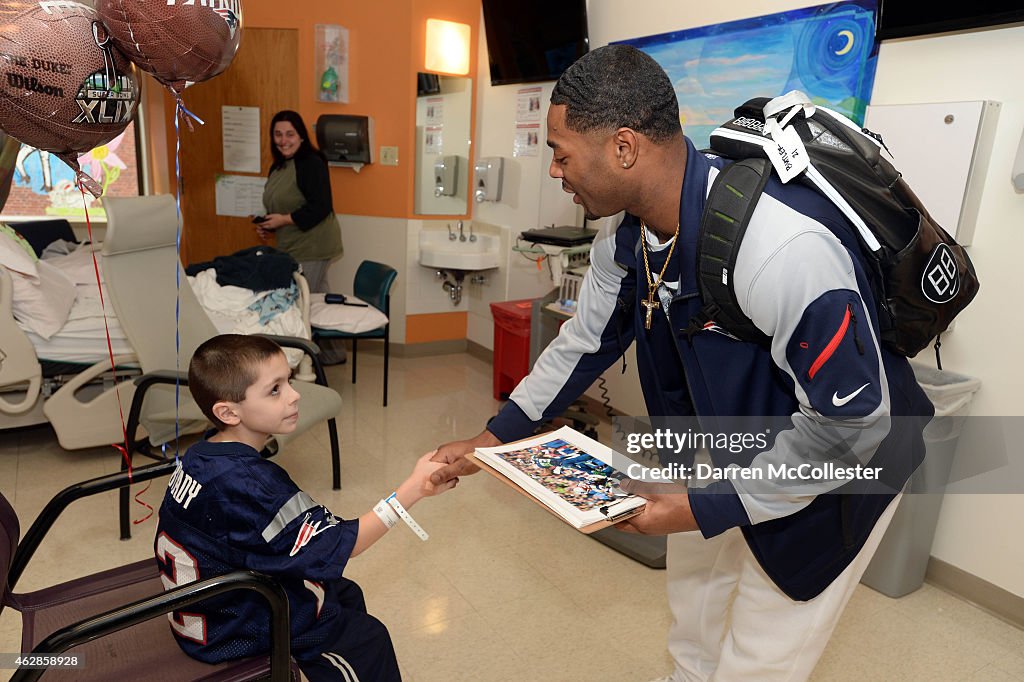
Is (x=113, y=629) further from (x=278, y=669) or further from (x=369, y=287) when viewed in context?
(x=369, y=287)

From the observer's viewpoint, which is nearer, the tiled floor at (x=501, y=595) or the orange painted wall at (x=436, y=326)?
the tiled floor at (x=501, y=595)

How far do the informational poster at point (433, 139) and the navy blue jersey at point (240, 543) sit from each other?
395cm

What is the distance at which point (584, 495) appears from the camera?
4.38 feet

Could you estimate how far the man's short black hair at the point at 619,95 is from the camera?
1.21 m

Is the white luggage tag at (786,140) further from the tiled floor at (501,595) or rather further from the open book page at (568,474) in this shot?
the tiled floor at (501,595)

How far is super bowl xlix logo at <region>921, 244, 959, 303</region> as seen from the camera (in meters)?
1.18

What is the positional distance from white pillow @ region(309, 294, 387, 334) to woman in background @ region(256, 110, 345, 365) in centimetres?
68

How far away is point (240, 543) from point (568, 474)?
0.62m

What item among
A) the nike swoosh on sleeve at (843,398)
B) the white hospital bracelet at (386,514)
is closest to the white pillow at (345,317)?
the white hospital bracelet at (386,514)

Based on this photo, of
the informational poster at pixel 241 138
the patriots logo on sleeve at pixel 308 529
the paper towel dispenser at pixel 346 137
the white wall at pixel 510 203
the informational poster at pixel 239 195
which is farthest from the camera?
the informational poster at pixel 239 195

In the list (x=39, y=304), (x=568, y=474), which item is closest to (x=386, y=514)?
(x=568, y=474)

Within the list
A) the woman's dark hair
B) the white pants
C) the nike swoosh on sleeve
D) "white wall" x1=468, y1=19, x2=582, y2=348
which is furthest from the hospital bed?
the nike swoosh on sleeve

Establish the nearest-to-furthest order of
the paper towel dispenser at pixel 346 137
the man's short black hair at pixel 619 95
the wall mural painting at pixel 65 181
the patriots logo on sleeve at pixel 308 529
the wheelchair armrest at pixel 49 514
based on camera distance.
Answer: the man's short black hair at pixel 619 95 < the patriots logo on sleeve at pixel 308 529 < the wheelchair armrest at pixel 49 514 < the paper towel dispenser at pixel 346 137 < the wall mural painting at pixel 65 181

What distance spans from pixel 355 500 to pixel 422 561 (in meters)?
0.56
